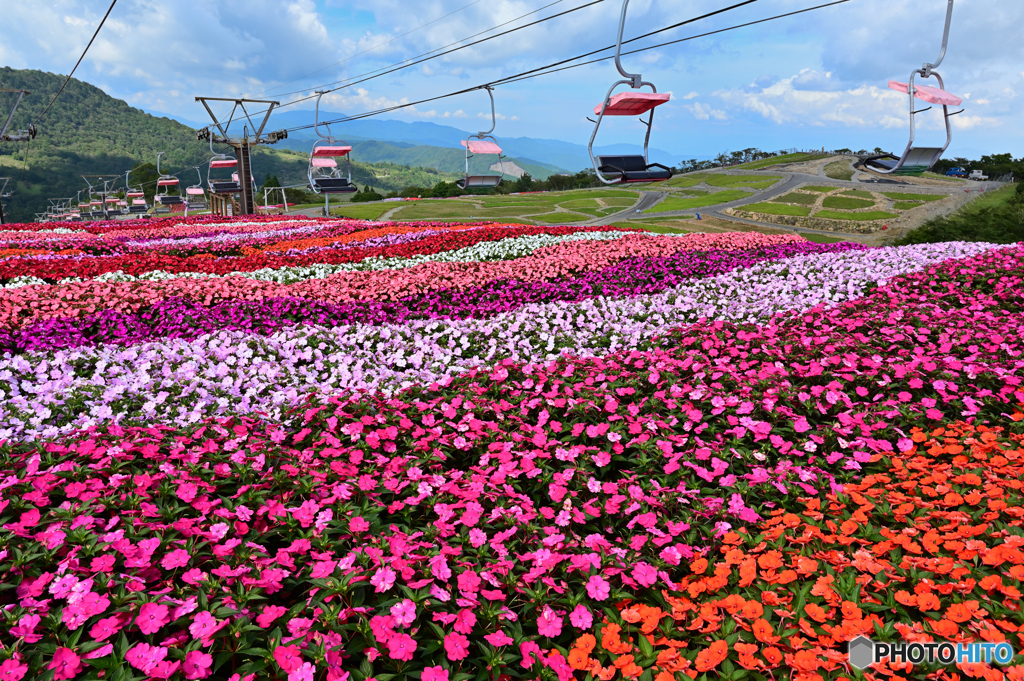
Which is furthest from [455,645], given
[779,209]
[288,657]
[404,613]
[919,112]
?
[779,209]

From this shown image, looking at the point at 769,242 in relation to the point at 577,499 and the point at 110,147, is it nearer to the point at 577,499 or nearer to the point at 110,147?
the point at 577,499

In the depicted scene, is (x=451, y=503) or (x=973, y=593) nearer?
(x=973, y=593)

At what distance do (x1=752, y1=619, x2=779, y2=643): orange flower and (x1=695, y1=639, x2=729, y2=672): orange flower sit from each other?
15cm

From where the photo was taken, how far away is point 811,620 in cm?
261

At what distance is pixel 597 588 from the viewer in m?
2.75

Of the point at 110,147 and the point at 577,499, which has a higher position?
the point at 110,147

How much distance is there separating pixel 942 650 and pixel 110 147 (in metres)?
202

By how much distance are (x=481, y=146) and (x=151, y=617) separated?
1551 cm

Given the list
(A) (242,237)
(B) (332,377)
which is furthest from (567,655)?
(A) (242,237)

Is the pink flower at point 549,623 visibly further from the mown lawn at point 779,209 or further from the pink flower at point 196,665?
the mown lawn at point 779,209

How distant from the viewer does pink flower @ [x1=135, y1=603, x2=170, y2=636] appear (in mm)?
2174

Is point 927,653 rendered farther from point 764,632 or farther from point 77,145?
point 77,145

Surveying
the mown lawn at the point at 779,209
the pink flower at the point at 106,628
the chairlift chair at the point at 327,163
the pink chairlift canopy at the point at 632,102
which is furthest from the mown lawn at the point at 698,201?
the pink flower at the point at 106,628

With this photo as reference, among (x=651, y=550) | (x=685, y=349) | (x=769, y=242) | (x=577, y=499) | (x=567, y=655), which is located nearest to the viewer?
(x=567, y=655)
